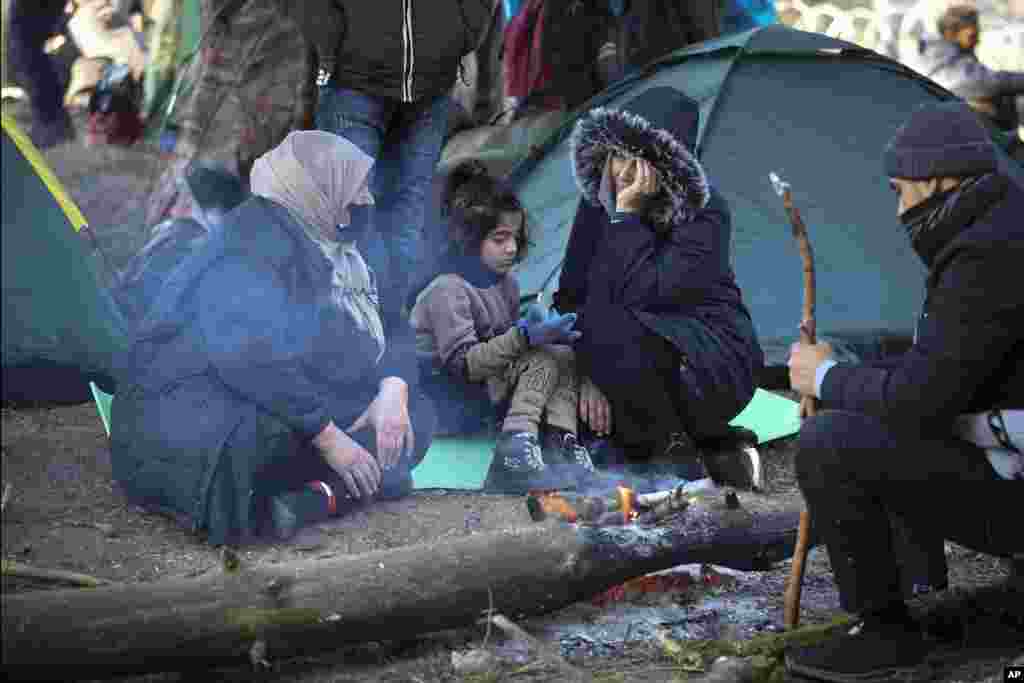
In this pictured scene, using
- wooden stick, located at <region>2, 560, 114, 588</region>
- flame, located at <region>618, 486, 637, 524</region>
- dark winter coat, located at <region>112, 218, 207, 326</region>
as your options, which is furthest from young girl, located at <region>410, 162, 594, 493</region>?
wooden stick, located at <region>2, 560, 114, 588</region>

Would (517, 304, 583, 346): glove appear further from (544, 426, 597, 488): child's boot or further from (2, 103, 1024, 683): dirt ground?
(2, 103, 1024, 683): dirt ground

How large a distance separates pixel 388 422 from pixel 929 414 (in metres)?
1.65

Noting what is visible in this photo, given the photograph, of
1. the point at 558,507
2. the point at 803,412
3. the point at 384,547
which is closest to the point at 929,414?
the point at 803,412

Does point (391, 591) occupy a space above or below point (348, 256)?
below

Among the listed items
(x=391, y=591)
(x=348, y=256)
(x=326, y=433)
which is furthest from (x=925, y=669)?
(x=348, y=256)

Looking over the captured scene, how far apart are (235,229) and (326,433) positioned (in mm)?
604

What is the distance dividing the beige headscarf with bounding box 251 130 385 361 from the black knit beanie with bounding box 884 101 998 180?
157cm

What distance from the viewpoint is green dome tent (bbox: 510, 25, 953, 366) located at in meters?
5.96

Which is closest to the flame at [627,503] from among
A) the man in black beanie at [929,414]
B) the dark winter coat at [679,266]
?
the man in black beanie at [929,414]

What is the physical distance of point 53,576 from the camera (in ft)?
10.8

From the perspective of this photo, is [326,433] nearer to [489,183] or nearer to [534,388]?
[534,388]

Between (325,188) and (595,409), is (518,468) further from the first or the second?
(325,188)

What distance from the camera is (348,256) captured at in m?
4.39

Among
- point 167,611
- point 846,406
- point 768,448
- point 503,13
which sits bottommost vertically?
point 768,448
